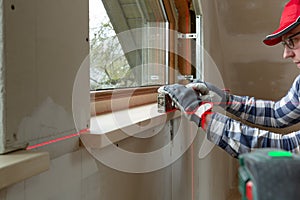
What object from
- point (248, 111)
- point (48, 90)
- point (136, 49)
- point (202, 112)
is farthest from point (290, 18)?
point (48, 90)

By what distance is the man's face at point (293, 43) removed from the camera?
52.4 inches

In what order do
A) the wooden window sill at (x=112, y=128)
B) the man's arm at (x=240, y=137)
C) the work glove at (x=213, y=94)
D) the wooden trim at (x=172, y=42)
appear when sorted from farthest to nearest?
1. the wooden trim at (x=172, y=42)
2. the work glove at (x=213, y=94)
3. the man's arm at (x=240, y=137)
4. the wooden window sill at (x=112, y=128)

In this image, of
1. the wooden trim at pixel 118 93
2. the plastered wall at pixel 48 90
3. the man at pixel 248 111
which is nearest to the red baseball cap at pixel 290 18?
the man at pixel 248 111

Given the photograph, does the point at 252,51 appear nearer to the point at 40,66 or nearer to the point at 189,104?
the point at 189,104

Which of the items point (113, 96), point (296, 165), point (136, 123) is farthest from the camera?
point (113, 96)

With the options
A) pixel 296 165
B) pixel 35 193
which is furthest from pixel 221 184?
pixel 296 165

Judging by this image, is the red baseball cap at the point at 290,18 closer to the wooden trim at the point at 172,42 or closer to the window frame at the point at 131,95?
the window frame at the point at 131,95

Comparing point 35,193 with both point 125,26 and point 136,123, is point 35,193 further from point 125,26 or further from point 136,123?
point 125,26

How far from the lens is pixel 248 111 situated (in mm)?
1824

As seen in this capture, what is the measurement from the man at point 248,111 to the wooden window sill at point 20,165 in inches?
26.5

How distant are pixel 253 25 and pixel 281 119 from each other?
6.25 feet

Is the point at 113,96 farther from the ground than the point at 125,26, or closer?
closer

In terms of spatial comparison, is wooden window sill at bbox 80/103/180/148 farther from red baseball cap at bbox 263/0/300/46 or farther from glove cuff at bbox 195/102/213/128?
red baseball cap at bbox 263/0/300/46

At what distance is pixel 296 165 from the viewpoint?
307mm
